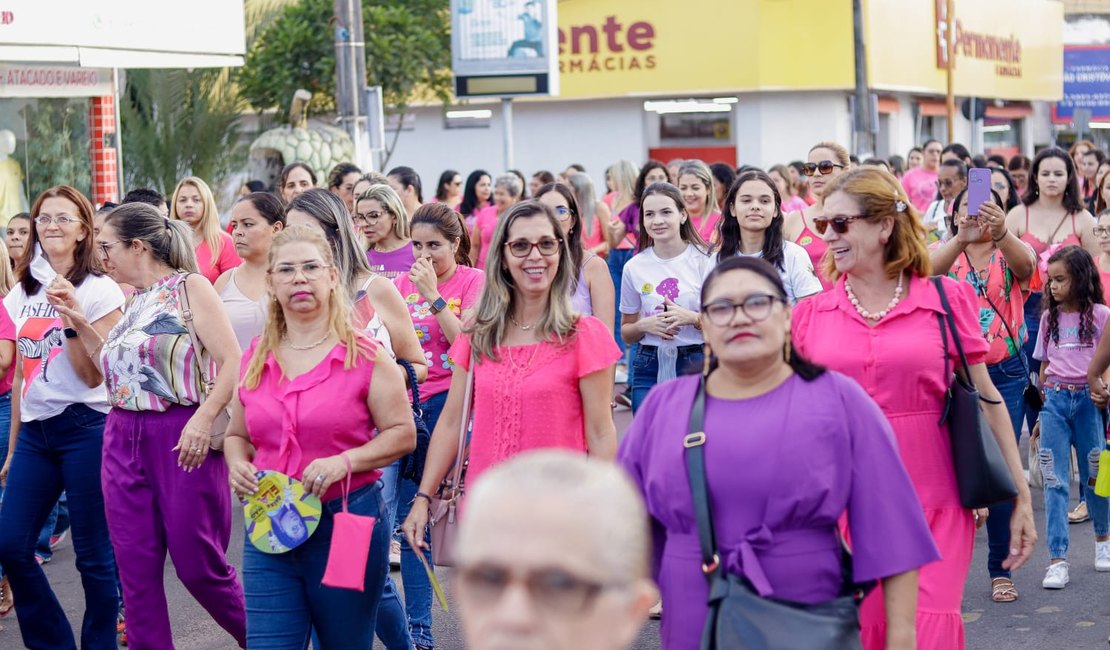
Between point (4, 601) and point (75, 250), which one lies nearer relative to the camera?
point (75, 250)

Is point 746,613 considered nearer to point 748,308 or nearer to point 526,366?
point 748,308

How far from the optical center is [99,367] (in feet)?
21.1

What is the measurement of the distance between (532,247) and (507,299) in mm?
194

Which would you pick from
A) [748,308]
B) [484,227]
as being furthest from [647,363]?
[484,227]

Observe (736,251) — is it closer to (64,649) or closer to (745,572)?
(64,649)

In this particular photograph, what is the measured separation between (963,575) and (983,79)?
123 feet

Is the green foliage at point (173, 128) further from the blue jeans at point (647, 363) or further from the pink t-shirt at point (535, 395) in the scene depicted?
the pink t-shirt at point (535, 395)

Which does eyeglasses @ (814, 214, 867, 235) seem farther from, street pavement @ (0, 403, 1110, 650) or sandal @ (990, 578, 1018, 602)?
sandal @ (990, 578, 1018, 602)

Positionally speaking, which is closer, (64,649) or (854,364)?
(854,364)

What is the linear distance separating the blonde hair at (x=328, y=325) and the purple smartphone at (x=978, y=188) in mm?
2599

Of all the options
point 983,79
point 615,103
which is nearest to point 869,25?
point 615,103

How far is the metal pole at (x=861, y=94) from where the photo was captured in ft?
89.7

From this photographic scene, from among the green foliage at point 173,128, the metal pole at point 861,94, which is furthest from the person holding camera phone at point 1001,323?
the metal pole at point 861,94

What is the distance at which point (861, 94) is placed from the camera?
90.6 ft
